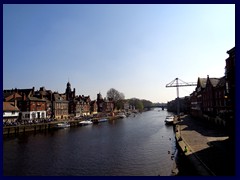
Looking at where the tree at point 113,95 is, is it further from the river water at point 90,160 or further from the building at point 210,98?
the river water at point 90,160

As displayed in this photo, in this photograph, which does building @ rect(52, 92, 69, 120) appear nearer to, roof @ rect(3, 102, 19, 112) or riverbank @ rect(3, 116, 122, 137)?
riverbank @ rect(3, 116, 122, 137)

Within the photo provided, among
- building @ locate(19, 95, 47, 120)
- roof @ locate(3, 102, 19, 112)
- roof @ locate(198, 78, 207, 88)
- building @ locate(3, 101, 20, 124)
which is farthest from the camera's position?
building @ locate(19, 95, 47, 120)

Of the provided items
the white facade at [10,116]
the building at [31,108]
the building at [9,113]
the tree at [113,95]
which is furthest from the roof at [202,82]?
the tree at [113,95]

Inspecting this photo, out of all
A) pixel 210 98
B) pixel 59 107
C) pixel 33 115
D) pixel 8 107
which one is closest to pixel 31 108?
pixel 33 115

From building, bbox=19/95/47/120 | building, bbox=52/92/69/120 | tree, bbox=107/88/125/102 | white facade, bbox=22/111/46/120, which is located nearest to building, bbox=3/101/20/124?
building, bbox=19/95/47/120

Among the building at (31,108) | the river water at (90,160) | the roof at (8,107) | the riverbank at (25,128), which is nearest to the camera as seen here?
the river water at (90,160)

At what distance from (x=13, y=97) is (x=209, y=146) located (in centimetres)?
6264

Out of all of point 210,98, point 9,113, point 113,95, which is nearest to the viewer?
point 210,98

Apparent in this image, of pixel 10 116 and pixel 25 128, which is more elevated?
pixel 10 116

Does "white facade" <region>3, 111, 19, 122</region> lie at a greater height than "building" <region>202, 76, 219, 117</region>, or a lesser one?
lesser

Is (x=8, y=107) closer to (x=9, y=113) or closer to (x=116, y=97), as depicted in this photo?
(x=9, y=113)

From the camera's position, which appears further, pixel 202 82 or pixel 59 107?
pixel 59 107

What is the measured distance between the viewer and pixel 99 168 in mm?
24828
